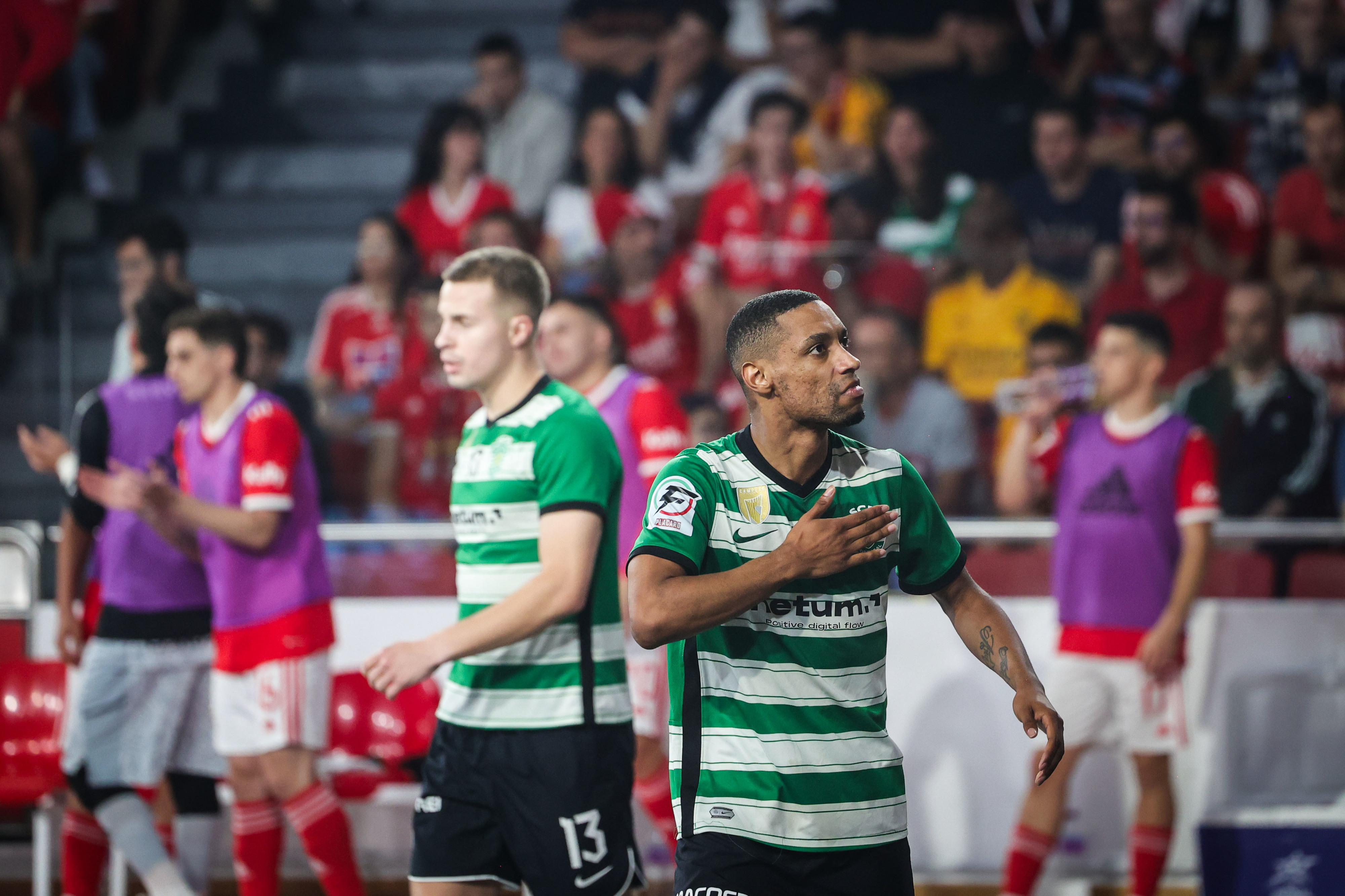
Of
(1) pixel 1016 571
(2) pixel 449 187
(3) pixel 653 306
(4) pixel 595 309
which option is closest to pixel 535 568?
(4) pixel 595 309

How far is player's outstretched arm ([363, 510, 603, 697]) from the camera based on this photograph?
2.84 meters

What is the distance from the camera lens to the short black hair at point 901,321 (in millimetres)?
6504

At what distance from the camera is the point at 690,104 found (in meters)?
8.45

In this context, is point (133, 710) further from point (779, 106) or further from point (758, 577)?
point (779, 106)

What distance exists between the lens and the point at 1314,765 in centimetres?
529

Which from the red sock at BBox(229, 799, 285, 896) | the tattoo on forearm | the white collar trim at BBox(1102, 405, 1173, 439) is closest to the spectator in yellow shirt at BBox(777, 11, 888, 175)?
the white collar trim at BBox(1102, 405, 1173, 439)

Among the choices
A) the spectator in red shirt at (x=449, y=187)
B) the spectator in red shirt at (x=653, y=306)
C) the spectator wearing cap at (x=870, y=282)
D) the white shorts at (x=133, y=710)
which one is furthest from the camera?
the spectator in red shirt at (x=449, y=187)

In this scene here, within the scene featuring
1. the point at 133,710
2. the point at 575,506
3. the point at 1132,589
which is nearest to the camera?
the point at 575,506

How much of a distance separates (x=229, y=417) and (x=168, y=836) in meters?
2.03

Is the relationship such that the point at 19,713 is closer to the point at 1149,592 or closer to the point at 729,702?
the point at 729,702

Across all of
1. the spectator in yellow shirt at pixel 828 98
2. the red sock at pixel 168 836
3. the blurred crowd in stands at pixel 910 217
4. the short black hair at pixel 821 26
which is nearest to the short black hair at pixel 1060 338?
the blurred crowd in stands at pixel 910 217

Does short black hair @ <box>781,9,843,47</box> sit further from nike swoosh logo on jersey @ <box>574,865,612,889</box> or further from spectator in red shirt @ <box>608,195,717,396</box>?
nike swoosh logo on jersey @ <box>574,865,612,889</box>

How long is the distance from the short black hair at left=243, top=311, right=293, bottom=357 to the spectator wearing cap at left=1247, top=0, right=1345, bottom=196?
5.22 meters

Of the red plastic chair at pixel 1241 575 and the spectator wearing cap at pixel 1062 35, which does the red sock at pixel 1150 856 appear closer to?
the red plastic chair at pixel 1241 575
